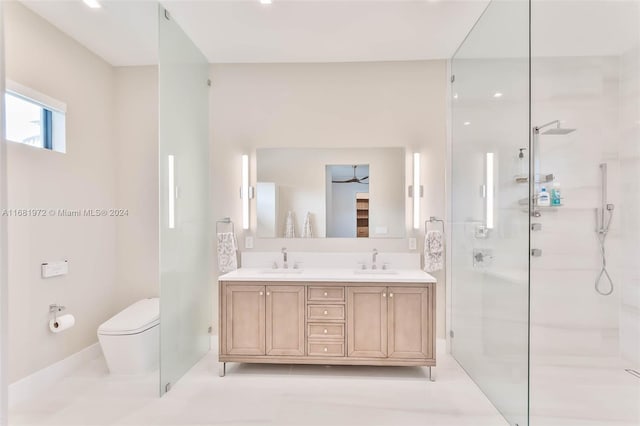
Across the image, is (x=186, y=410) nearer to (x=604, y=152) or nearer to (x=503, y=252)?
(x=503, y=252)

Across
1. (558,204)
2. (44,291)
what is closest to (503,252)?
Result: (558,204)

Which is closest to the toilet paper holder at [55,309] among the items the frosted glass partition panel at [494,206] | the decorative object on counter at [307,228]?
the decorative object on counter at [307,228]

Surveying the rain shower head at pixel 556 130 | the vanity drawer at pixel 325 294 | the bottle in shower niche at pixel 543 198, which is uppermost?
the rain shower head at pixel 556 130

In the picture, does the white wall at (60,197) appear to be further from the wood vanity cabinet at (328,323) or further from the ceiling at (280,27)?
the wood vanity cabinet at (328,323)

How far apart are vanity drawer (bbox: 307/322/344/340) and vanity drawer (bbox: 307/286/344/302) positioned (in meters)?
0.19

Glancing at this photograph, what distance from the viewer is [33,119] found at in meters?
2.74

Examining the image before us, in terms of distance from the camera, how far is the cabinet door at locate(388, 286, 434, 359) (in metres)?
2.89

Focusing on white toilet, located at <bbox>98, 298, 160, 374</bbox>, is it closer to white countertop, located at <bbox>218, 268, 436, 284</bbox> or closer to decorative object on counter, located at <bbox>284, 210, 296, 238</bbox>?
white countertop, located at <bbox>218, 268, 436, 284</bbox>

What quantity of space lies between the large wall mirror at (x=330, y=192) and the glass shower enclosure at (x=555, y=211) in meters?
0.73

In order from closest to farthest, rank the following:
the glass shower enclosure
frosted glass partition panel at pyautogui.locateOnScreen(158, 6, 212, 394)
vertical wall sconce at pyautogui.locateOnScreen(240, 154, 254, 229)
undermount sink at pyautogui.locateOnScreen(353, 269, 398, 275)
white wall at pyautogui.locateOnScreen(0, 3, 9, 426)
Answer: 1. white wall at pyautogui.locateOnScreen(0, 3, 9, 426)
2. the glass shower enclosure
3. frosted glass partition panel at pyautogui.locateOnScreen(158, 6, 212, 394)
4. undermount sink at pyautogui.locateOnScreen(353, 269, 398, 275)
5. vertical wall sconce at pyautogui.locateOnScreen(240, 154, 254, 229)

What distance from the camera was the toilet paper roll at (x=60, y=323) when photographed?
2.74m

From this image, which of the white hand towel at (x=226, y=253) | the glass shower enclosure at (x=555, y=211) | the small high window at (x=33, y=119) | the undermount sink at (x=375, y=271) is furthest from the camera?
the white hand towel at (x=226, y=253)

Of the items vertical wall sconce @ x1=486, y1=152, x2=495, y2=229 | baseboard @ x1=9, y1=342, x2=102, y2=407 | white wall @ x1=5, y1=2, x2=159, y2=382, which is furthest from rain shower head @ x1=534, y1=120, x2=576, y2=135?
baseboard @ x1=9, y1=342, x2=102, y2=407

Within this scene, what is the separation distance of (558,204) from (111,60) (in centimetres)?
394
